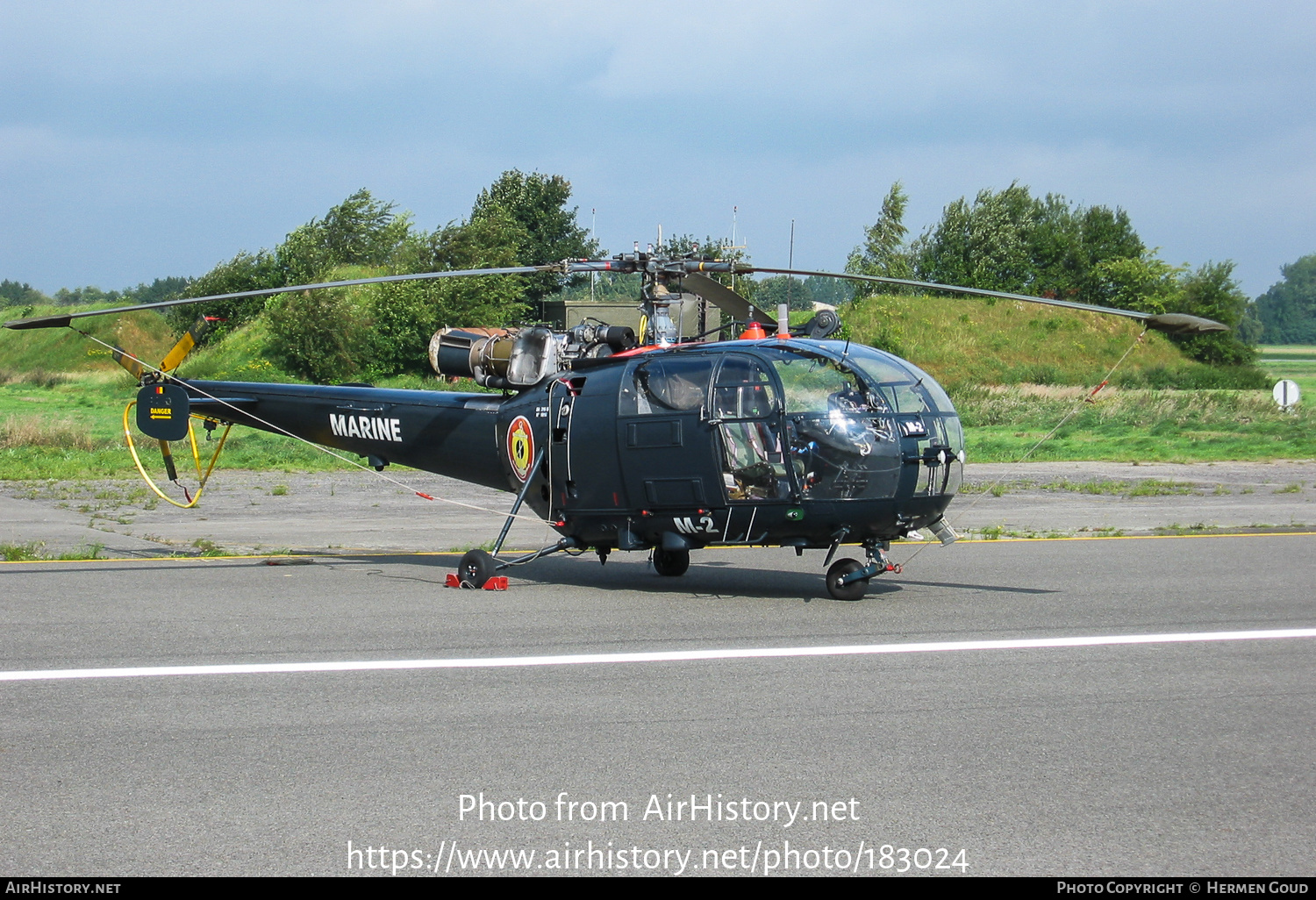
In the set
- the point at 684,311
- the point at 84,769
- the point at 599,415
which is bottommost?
the point at 84,769

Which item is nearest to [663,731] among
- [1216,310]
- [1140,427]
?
[1140,427]

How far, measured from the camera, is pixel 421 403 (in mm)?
12977

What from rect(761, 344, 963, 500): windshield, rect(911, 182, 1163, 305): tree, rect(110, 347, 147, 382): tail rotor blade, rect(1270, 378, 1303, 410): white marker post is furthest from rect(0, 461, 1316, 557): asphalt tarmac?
rect(911, 182, 1163, 305): tree

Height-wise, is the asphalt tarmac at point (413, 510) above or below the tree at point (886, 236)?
below

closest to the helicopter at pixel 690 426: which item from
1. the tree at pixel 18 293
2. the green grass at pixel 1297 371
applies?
the green grass at pixel 1297 371

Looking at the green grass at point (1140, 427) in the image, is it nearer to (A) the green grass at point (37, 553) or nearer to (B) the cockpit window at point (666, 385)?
(B) the cockpit window at point (666, 385)

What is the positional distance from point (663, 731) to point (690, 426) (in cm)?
425

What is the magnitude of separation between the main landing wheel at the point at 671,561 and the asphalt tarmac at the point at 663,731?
0.80 metres

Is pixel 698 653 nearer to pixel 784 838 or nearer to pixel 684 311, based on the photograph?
pixel 784 838

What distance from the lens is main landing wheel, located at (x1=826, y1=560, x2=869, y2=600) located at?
34.5 ft

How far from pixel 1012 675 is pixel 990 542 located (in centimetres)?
768

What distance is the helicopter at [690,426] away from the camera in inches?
386

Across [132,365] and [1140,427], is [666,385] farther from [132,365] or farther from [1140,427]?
[1140,427]

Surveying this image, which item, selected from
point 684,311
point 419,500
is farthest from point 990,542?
point 419,500
